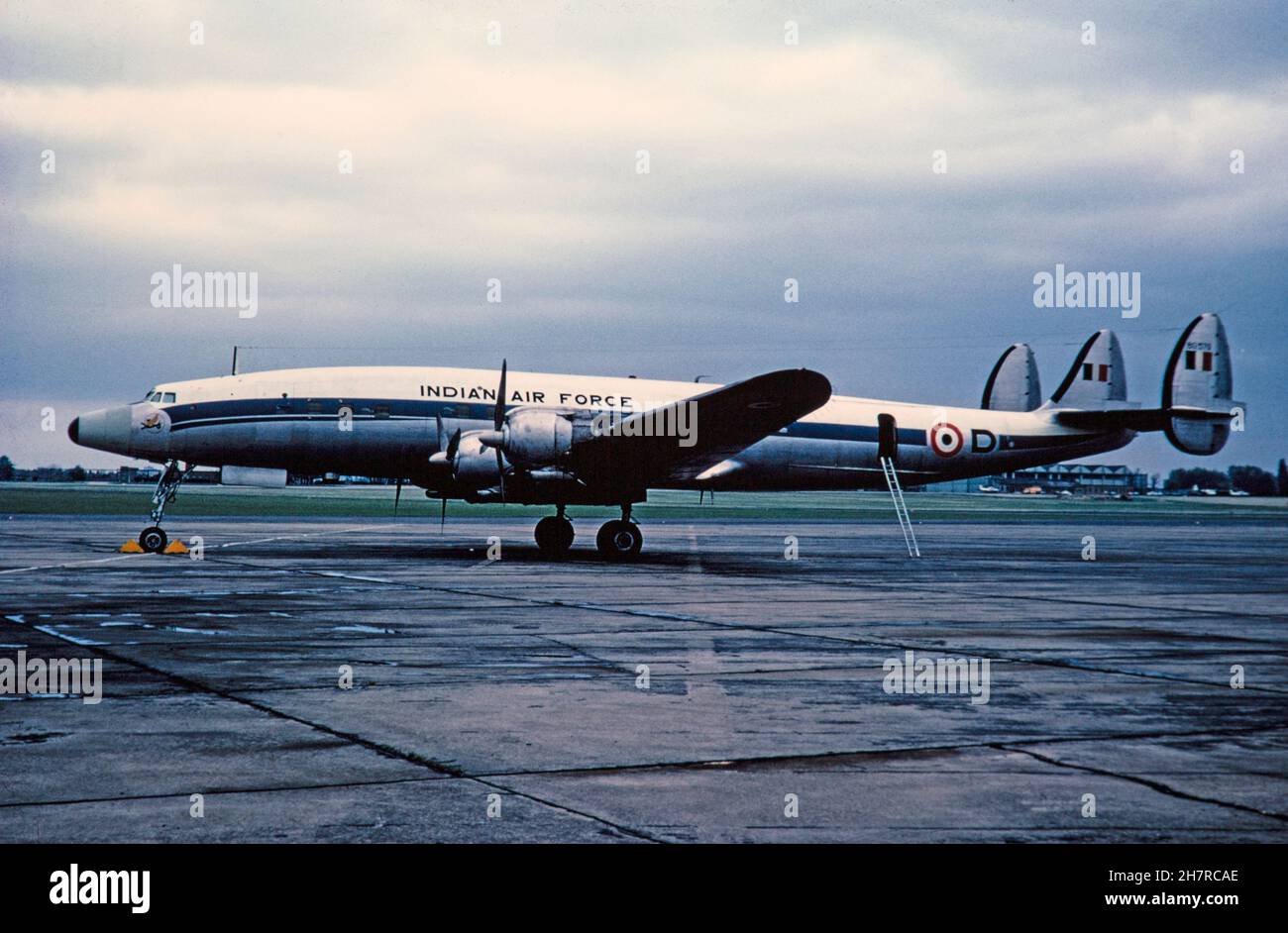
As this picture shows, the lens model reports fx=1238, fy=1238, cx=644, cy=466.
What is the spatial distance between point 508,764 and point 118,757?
2336 millimetres

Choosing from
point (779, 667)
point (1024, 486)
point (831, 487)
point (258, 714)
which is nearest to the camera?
point (258, 714)

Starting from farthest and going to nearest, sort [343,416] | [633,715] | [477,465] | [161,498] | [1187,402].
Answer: [1187,402]
[161,498]
[343,416]
[477,465]
[633,715]

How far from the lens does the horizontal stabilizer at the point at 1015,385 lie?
1492 inches

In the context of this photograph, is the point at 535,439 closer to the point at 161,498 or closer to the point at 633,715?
the point at 161,498

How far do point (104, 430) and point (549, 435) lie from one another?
437 inches

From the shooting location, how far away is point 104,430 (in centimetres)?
2955

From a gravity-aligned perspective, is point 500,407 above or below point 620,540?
above

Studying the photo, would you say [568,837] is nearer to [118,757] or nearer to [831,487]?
[118,757]

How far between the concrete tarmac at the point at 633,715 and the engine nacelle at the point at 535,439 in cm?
549

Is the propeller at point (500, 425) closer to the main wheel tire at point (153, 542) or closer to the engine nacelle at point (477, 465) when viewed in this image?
the engine nacelle at point (477, 465)

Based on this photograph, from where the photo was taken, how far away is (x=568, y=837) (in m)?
5.77

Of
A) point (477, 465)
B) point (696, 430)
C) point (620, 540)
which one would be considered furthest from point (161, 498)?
point (696, 430)

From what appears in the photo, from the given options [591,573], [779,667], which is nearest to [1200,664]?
[779,667]

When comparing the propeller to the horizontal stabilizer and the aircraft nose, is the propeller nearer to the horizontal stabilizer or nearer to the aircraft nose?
the aircraft nose
